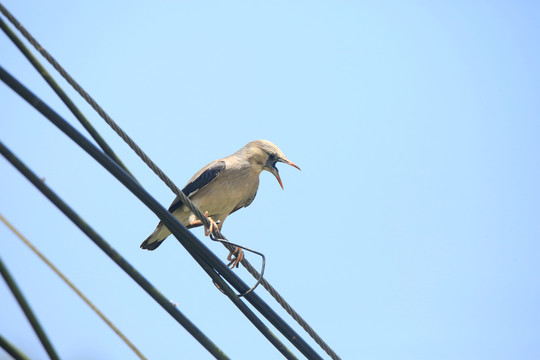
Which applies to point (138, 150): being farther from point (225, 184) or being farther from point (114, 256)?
point (225, 184)

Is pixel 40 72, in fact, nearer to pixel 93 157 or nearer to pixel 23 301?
pixel 93 157

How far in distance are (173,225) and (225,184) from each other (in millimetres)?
3181

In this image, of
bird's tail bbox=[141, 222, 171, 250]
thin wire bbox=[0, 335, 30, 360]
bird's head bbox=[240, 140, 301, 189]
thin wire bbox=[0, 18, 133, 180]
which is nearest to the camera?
thin wire bbox=[0, 335, 30, 360]

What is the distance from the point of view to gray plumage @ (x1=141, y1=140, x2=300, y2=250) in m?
6.21

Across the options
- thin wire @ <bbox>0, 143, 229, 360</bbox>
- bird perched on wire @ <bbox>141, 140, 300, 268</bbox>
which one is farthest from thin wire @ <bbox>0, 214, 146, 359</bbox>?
bird perched on wire @ <bbox>141, 140, 300, 268</bbox>

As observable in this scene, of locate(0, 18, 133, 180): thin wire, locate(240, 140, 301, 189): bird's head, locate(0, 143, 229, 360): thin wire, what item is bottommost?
locate(240, 140, 301, 189): bird's head

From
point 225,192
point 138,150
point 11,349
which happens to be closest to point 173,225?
point 138,150

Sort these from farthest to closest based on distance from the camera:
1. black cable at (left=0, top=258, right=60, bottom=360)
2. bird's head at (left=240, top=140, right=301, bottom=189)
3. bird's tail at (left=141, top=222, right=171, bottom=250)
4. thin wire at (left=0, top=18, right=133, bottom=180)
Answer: bird's head at (left=240, top=140, right=301, bottom=189)
bird's tail at (left=141, top=222, right=171, bottom=250)
thin wire at (left=0, top=18, right=133, bottom=180)
black cable at (left=0, top=258, right=60, bottom=360)

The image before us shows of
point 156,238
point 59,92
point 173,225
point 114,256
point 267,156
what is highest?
point 59,92

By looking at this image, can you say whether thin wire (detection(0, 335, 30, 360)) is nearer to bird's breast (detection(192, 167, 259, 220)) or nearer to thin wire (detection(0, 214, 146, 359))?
thin wire (detection(0, 214, 146, 359))

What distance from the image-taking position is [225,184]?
20.5 ft

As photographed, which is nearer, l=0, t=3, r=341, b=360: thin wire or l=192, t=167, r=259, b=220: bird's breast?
l=0, t=3, r=341, b=360: thin wire

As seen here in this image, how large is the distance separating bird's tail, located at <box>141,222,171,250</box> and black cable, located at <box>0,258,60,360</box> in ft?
12.0

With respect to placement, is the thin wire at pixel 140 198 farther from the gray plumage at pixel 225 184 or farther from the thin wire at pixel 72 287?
the gray plumage at pixel 225 184
